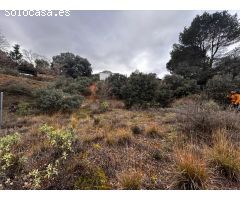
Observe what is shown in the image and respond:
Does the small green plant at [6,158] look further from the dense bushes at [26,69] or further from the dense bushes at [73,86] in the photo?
the dense bushes at [26,69]

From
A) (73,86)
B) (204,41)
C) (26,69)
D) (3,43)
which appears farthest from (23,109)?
(204,41)

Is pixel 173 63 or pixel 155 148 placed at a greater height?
pixel 173 63

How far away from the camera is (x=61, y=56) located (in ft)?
88.9

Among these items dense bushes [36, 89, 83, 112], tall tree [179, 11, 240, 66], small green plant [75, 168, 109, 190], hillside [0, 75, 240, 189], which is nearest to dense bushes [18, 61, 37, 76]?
dense bushes [36, 89, 83, 112]

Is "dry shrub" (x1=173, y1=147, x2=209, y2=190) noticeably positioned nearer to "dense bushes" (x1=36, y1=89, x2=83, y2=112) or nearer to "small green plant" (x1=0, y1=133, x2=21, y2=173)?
"small green plant" (x1=0, y1=133, x2=21, y2=173)

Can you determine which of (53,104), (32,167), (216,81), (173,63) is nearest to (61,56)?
(173,63)

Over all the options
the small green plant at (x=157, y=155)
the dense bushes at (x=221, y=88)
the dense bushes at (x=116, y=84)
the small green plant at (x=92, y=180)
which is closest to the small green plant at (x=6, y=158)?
the small green plant at (x=92, y=180)

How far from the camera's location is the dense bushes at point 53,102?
7.76 m

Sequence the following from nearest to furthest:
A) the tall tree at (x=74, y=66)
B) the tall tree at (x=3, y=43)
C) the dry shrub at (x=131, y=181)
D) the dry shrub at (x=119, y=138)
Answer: the dry shrub at (x=131, y=181), the dry shrub at (x=119, y=138), the tall tree at (x=3, y=43), the tall tree at (x=74, y=66)

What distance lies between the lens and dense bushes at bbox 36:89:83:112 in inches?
306

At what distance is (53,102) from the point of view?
25.6 ft

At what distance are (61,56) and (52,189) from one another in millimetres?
27764

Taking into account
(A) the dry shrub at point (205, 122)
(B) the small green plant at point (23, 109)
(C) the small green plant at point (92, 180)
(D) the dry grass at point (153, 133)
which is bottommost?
(C) the small green plant at point (92, 180)
